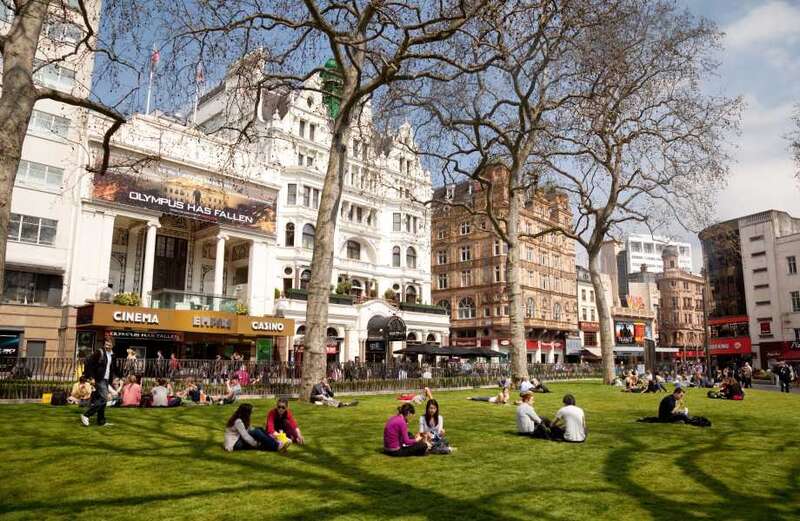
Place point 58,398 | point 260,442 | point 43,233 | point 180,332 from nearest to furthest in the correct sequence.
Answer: point 260,442
point 58,398
point 43,233
point 180,332

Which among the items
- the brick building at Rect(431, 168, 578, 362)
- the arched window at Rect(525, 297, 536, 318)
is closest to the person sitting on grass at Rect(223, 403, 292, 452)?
the brick building at Rect(431, 168, 578, 362)

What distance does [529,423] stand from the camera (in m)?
11.7

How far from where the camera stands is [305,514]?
5.99m

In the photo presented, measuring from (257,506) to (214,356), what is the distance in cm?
3658

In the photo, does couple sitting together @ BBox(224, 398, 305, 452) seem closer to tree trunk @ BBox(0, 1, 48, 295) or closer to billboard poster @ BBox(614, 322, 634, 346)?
tree trunk @ BBox(0, 1, 48, 295)

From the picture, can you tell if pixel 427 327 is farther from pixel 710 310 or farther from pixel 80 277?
pixel 710 310

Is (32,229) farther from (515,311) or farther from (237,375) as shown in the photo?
(515,311)

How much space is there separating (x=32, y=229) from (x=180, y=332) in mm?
10568

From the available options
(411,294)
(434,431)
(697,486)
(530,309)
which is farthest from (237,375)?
(530,309)

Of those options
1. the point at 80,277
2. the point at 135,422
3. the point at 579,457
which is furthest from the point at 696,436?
the point at 80,277

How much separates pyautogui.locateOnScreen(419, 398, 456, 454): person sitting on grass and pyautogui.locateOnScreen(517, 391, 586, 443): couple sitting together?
89.9 inches

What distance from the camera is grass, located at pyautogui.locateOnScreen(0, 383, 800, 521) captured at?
6219 mm

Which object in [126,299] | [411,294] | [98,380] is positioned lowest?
[98,380]

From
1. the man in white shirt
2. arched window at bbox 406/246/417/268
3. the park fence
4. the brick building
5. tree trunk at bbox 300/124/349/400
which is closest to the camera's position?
the man in white shirt
